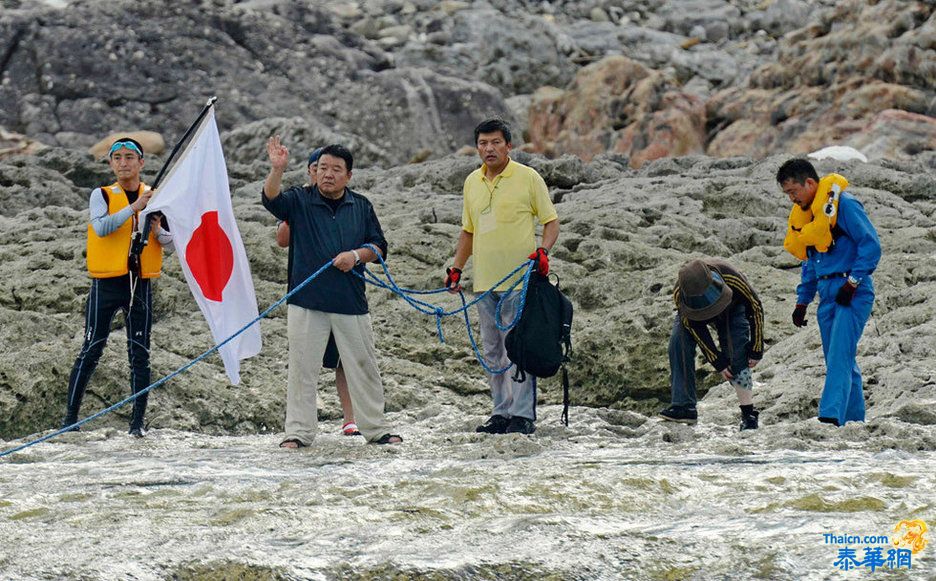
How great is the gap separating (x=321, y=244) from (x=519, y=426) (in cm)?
152

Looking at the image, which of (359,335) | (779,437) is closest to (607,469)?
(779,437)

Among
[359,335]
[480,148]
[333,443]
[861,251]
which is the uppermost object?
[480,148]

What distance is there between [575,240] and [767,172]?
4278 millimetres

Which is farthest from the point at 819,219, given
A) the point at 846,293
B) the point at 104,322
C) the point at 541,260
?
the point at 104,322

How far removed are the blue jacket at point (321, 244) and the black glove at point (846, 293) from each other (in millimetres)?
2627

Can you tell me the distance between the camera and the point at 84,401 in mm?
8961

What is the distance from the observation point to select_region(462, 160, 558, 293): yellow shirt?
7.83m

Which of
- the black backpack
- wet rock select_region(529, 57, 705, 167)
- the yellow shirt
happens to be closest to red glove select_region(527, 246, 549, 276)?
the black backpack

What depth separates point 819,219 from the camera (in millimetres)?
7703

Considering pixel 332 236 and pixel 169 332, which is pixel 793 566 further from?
pixel 169 332

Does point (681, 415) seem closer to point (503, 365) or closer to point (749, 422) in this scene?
point (749, 422)

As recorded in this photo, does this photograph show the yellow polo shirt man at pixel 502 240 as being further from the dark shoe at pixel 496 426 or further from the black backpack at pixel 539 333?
the black backpack at pixel 539 333

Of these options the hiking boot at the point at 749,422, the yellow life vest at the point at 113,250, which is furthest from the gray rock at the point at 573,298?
the yellow life vest at the point at 113,250

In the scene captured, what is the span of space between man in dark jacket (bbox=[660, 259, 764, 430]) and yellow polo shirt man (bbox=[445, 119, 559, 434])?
918 mm
